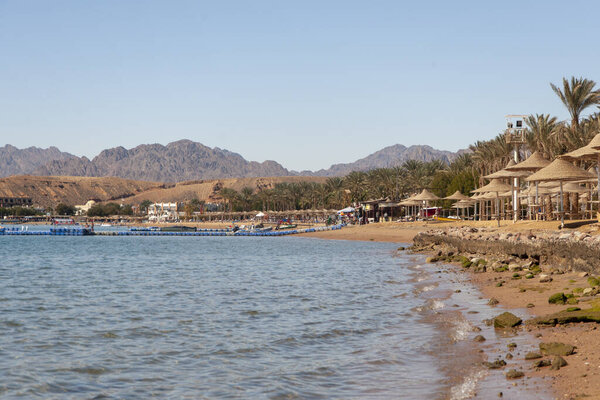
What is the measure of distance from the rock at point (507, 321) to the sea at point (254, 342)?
34 centimetres

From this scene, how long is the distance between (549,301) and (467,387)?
24.6 ft

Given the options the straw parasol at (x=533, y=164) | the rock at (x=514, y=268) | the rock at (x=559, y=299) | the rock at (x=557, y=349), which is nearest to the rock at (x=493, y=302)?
the rock at (x=559, y=299)

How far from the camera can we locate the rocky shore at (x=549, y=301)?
1020 cm

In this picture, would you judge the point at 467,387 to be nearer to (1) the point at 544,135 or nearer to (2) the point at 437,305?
(2) the point at 437,305

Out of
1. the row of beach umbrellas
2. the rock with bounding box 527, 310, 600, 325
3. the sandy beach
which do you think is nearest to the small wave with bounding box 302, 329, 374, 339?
Result: the sandy beach

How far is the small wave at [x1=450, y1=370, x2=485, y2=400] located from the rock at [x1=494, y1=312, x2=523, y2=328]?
365 cm

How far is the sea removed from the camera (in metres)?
10.9

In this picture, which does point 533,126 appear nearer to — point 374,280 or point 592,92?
point 592,92

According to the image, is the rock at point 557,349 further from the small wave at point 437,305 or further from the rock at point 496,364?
the small wave at point 437,305

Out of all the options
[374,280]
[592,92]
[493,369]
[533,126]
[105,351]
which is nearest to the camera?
[493,369]

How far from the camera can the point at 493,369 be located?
1101 centimetres

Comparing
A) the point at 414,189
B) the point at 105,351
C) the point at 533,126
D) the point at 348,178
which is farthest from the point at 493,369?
the point at 348,178

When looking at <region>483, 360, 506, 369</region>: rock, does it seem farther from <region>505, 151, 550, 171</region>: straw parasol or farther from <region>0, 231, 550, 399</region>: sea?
<region>505, 151, 550, 171</region>: straw parasol

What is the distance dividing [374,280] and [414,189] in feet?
298
